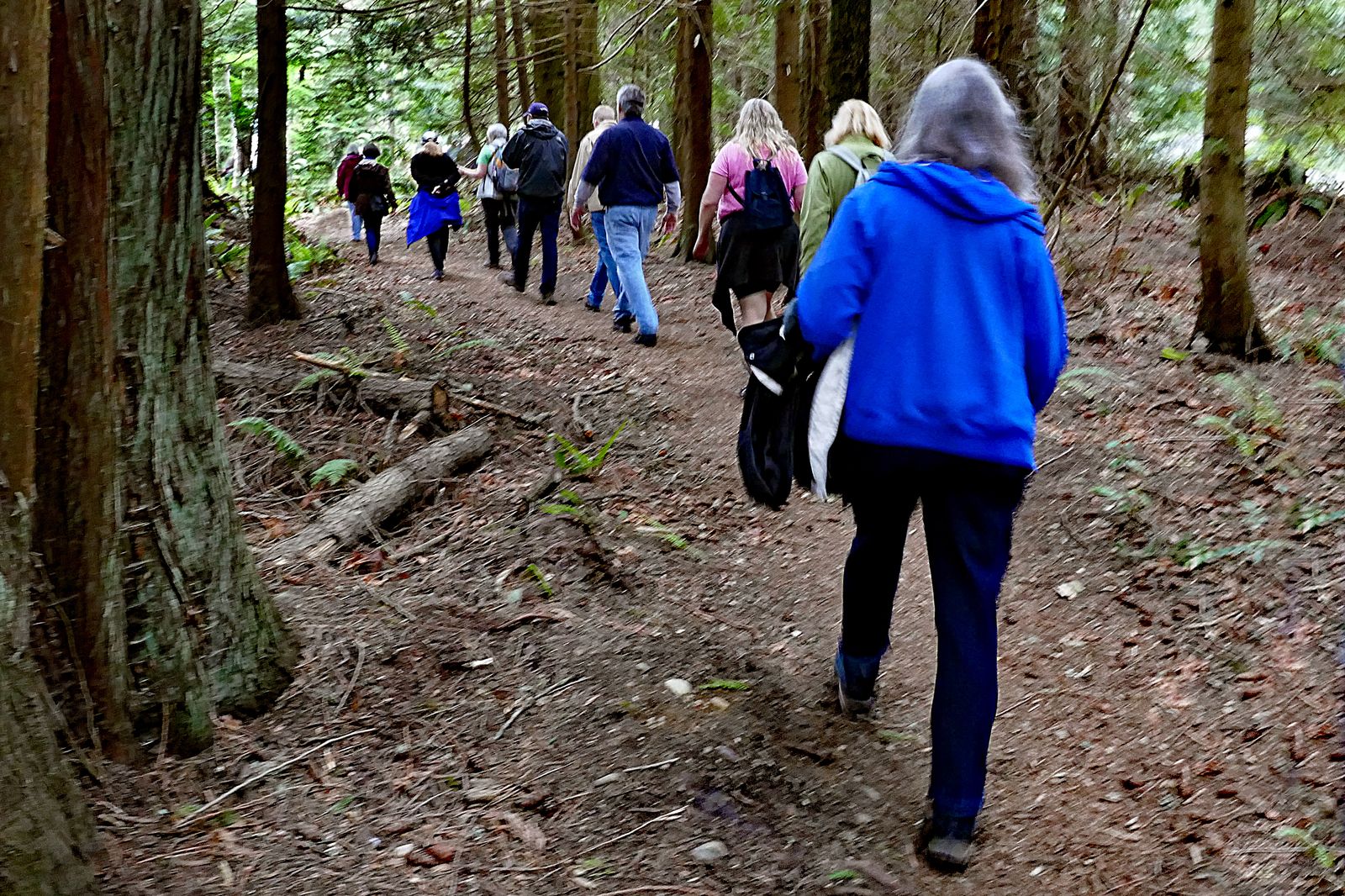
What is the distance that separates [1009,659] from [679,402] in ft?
14.0

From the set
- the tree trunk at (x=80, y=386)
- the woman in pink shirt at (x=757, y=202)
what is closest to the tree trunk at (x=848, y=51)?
the woman in pink shirt at (x=757, y=202)

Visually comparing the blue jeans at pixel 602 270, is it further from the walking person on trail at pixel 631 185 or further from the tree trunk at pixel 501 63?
the tree trunk at pixel 501 63

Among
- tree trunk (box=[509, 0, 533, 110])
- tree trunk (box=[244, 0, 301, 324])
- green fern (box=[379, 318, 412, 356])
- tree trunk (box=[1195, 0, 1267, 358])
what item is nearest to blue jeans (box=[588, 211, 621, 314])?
green fern (box=[379, 318, 412, 356])

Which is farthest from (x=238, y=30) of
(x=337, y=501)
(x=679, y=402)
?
(x=337, y=501)

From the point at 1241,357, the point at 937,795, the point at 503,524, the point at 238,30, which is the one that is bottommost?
the point at 937,795

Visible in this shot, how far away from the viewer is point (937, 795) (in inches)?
130

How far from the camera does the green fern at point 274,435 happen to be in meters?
6.57

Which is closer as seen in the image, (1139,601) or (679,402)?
(1139,601)

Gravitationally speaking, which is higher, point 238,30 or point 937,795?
point 238,30

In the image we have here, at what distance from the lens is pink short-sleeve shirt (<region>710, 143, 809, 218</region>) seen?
25.7 feet

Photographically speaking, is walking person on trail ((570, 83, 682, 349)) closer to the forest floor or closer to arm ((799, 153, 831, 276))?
the forest floor

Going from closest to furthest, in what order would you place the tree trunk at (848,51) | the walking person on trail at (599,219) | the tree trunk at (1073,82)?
the tree trunk at (848,51) < the walking person on trail at (599,219) < the tree trunk at (1073,82)

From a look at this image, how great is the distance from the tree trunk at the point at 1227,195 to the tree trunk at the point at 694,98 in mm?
7335

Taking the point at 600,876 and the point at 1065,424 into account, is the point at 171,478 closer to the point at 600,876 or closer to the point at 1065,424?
the point at 600,876
